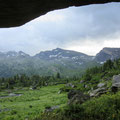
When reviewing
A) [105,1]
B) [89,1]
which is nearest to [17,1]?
[89,1]

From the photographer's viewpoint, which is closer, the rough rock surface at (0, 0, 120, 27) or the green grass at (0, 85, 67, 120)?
the rough rock surface at (0, 0, 120, 27)

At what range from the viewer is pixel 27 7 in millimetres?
8359

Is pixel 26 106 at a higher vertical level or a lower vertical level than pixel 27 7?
lower

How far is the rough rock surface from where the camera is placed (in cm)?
785

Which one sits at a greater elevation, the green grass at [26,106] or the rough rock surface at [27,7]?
the rough rock surface at [27,7]

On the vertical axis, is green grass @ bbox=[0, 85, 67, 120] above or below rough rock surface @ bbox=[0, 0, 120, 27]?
below

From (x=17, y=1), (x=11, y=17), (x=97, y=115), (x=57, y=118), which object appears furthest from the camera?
(x=57, y=118)

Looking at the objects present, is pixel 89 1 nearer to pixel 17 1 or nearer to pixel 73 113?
pixel 17 1

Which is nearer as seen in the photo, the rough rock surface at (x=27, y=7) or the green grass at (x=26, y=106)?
the rough rock surface at (x=27, y=7)

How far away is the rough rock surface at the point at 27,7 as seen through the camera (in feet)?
25.7

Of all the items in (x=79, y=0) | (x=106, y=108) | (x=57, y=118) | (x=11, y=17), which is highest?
(x=79, y=0)

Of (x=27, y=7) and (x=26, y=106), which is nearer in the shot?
(x=27, y=7)

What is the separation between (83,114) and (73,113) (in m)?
1.07

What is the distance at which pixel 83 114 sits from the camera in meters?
14.1
